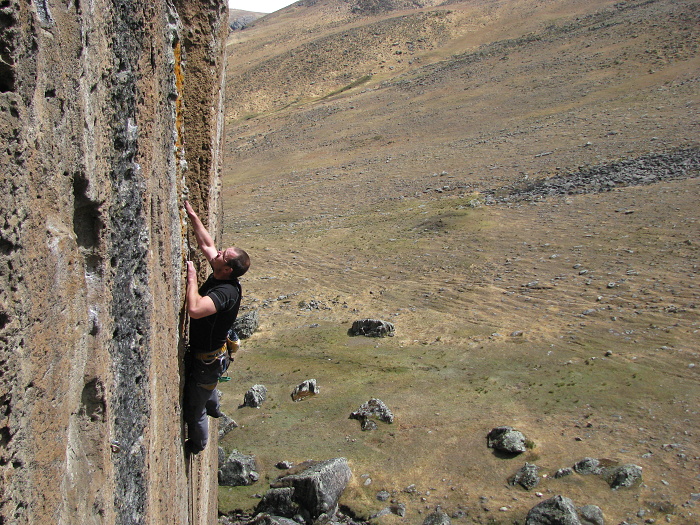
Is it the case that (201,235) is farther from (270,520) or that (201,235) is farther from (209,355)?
(270,520)

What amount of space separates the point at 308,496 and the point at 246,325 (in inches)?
255

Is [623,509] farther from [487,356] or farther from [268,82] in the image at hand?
[268,82]

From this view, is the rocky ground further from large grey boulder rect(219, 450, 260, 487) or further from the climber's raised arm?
the climber's raised arm

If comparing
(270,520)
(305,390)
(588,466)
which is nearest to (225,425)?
(305,390)

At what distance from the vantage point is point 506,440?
8.54 metres

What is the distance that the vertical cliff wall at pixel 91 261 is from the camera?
2230 millimetres

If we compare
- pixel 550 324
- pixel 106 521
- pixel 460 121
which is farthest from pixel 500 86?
pixel 106 521

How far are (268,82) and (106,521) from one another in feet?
177

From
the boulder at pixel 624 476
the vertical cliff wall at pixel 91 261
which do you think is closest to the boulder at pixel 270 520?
the vertical cliff wall at pixel 91 261

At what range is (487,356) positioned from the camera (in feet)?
37.6

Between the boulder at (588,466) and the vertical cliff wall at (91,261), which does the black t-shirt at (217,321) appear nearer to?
the vertical cliff wall at (91,261)

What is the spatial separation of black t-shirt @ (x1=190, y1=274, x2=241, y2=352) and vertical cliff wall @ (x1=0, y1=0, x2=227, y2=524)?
0.76ft

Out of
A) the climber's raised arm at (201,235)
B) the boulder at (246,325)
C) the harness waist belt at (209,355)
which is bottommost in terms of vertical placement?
the boulder at (246,325)

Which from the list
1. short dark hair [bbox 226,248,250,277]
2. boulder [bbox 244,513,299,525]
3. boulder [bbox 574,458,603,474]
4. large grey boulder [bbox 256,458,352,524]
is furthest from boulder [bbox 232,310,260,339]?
short dark hair [bbox 226,248,250,277]
